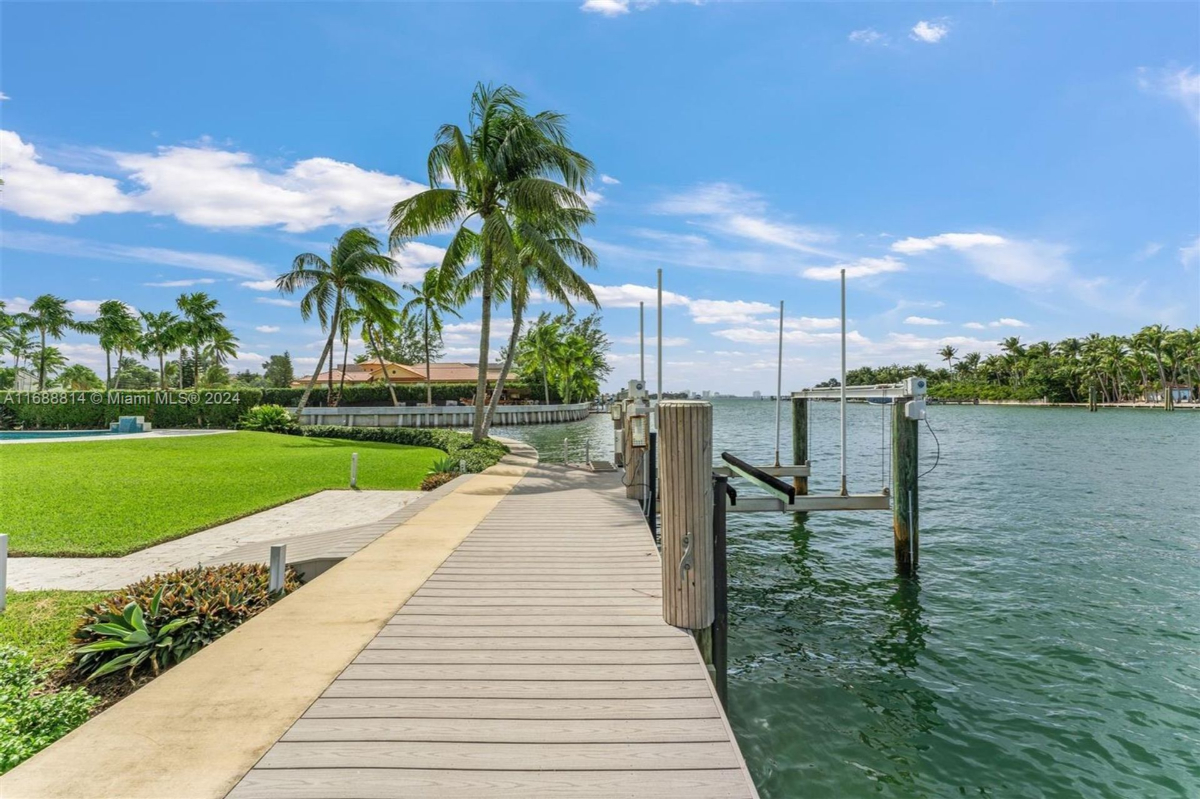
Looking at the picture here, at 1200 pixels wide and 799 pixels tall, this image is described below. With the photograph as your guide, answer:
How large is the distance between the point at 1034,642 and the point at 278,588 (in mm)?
7640

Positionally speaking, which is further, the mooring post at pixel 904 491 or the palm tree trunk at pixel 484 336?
the palm tree trunk at pixel 484 336

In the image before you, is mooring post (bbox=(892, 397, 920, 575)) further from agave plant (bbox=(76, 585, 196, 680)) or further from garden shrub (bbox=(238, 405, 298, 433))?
garden shrub (bbox=(238, 405, 298, 433))

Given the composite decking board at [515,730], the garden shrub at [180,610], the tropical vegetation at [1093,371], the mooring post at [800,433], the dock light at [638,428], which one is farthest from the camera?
the tropical vegetation at [1093,371]

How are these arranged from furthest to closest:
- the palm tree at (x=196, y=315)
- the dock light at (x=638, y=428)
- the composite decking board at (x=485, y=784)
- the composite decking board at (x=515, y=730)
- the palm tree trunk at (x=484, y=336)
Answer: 1. the palm tree at (x=196, y=315)
2. the palm tree trunk at (x=484, y=336)
3. the dock light at (x=638, y=428)
4. the composite decking board at (x=515, y=730)
5. the composite decking board at (x=485, y=784)

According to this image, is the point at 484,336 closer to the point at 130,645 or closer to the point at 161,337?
the point at 130,645

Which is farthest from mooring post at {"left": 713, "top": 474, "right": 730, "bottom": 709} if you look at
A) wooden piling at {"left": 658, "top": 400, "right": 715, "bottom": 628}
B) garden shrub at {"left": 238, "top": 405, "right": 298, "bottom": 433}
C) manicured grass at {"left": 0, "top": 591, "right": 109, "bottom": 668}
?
garden shrub at {"left": 238, "top": 405, "right": 298, "bottom": 433}

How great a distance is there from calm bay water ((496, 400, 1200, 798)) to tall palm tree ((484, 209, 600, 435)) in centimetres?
890

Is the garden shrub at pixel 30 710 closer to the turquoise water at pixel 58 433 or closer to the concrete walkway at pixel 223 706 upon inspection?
the concrete walkway at pixel 223 706

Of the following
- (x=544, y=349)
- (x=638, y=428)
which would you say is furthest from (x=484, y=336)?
(x=544, y=349)

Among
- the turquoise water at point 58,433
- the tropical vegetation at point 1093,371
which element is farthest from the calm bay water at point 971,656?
the tropical vegetation at point 1093,371

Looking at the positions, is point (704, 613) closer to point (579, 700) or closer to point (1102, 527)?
point (579, 700)

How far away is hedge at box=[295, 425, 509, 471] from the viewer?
1446cm

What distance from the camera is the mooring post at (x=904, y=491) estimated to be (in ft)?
26.8

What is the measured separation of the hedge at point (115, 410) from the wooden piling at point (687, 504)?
1359 inches
